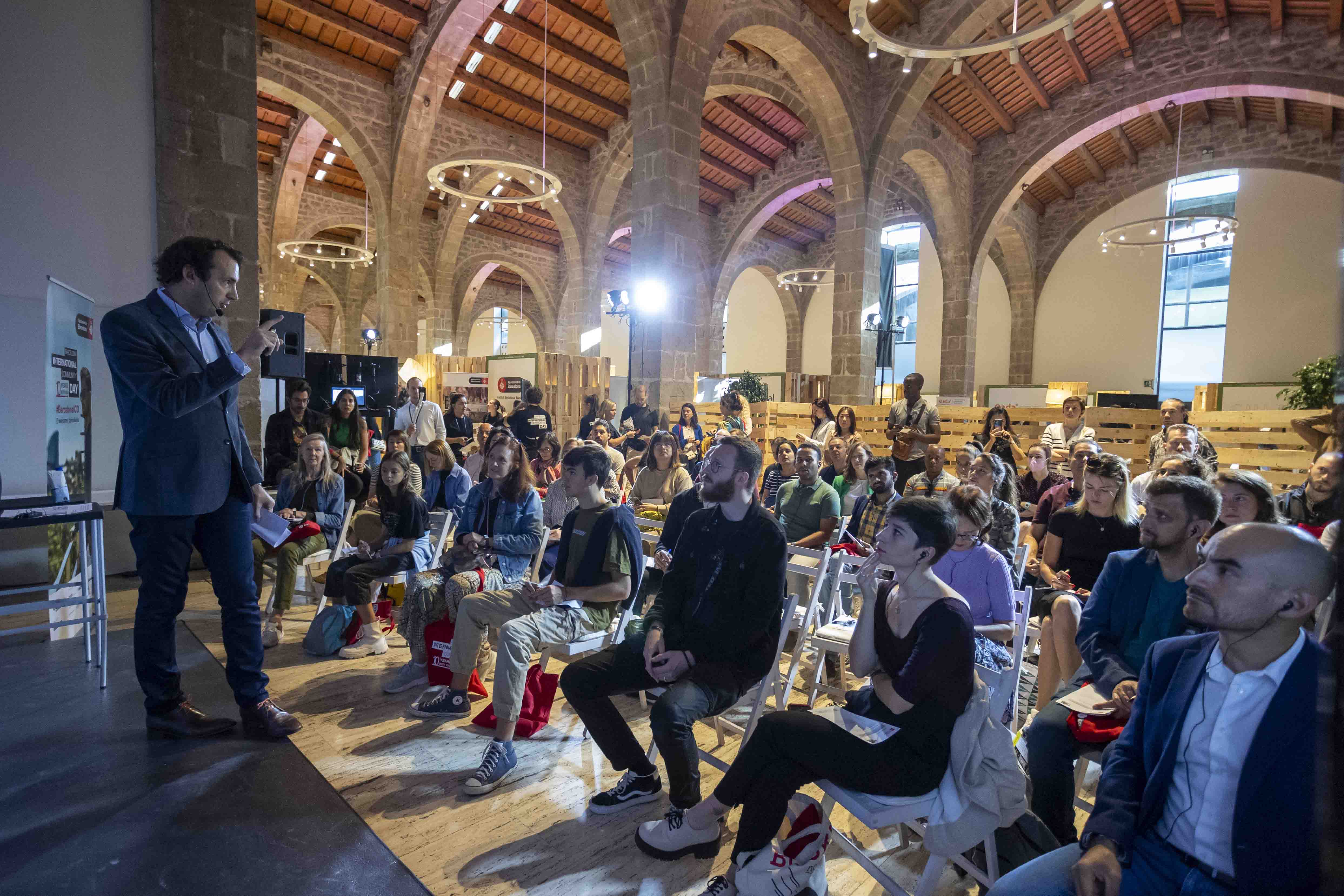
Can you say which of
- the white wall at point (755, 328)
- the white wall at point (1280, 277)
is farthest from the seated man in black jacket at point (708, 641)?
the white wall at point (755, 328)

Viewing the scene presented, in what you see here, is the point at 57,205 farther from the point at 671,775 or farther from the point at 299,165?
the point at 299,165

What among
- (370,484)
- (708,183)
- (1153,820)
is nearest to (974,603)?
(1153,820)

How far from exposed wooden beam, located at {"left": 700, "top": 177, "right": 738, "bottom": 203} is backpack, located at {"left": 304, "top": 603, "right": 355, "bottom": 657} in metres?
14.7

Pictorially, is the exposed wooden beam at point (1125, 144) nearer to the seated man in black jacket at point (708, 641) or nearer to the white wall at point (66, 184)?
the seated man in black jacket at point (708, 641)

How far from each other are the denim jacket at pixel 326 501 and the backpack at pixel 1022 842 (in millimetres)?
4166

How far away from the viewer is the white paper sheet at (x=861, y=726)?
6.02 feet

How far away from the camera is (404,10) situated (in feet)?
34.4

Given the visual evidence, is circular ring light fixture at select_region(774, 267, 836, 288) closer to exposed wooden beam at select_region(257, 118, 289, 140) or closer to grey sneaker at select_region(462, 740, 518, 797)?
exposed wooden beam at select_region(257, 118, 289, 140)

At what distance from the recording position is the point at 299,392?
5879mm

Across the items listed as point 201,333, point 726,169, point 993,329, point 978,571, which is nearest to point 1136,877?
point 978,571

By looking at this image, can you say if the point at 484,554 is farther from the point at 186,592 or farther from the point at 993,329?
the point at 993,329

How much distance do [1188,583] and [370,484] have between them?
594 centimetres

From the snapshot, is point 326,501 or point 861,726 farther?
point 326,501

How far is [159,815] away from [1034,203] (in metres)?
20.4
